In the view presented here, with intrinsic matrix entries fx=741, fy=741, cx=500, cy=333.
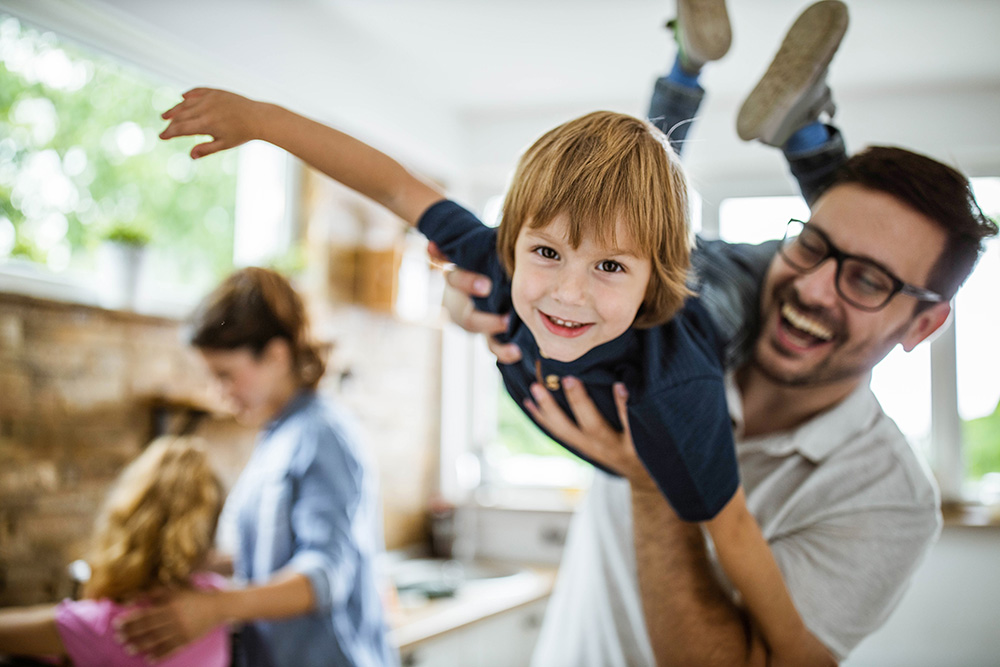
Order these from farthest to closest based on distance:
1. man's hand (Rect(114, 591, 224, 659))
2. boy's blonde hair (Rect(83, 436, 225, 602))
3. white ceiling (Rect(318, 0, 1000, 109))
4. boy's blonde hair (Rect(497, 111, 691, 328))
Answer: white ceiling (Rect(318, 0, 1000, 109)) → boy's blonde hair (Rect(83, 436, 225, 602)) → man's hand (Rect(114, 591, 224, 659)) → boy's blonde hair (Rect(497, 111, 691, 328))

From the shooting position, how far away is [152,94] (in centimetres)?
142

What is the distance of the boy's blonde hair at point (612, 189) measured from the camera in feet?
1.64

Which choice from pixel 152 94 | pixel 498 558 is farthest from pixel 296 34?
pixel 498 558

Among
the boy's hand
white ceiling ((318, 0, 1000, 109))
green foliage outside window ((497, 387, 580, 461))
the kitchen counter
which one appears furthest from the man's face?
green foliage outside window ((497, 387, 580, 461))

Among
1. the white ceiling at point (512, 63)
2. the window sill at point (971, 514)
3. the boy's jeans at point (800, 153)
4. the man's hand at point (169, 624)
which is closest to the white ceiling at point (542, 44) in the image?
the white ceiling at point (512, 63)

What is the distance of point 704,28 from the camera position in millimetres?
658

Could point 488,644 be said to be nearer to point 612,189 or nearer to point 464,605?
point 464,605

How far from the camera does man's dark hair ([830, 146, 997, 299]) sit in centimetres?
55

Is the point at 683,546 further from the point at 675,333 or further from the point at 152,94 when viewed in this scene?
the point at 152,94

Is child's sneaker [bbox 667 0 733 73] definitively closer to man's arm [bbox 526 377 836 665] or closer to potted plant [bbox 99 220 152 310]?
man's arm [bbox 526 377 836 665]

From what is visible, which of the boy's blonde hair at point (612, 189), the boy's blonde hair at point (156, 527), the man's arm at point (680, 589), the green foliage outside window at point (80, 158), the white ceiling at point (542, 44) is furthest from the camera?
the white ceiling at point (542, 44)

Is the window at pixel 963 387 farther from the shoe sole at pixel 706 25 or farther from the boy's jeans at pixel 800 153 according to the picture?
the shoe sole at pixel 706 25

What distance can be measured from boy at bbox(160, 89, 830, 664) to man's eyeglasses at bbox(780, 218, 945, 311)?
0.11 metres

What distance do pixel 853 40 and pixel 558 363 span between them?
483mm
